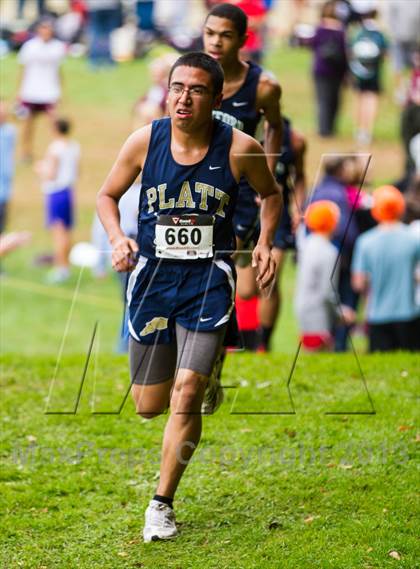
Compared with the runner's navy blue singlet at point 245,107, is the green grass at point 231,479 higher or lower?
lower

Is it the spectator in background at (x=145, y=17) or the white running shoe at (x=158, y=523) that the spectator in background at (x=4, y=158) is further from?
the white running shoe at (x=158, y=523)

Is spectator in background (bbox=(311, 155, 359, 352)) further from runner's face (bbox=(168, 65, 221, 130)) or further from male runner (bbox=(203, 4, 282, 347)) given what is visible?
runner's face (bbox=(168, 65, 221, 130))

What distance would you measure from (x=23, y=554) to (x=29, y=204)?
51.3ft

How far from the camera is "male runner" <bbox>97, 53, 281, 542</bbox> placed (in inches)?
246

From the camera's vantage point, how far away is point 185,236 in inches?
245

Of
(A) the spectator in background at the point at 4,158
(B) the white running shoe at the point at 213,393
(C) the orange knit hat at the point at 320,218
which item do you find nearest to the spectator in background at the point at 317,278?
(C) the orange knit hat at the point at 320,218

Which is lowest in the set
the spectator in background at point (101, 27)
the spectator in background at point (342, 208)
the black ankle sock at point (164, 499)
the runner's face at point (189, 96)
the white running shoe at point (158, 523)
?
the spectator in background at point (101, 27)

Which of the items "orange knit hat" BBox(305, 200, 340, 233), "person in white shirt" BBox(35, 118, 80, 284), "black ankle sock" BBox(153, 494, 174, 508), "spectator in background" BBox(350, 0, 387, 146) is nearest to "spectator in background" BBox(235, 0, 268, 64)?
"spectator in background" BBox(350, 0, 387, 146)

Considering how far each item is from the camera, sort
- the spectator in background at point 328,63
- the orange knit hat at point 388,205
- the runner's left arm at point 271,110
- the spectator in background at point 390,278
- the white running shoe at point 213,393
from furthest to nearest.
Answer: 1. the spectator in background at point 328,63
2. the spectator in background at point 390,278
3. the orange knit hat at point 388,205
4. the runner's left arm at point 271,110
5. the white running shoe at point 213,393

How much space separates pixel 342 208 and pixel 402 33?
432 inches

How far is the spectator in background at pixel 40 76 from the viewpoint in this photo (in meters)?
21.3

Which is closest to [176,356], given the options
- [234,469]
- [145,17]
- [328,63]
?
[234,469]

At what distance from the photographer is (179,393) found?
625 cm

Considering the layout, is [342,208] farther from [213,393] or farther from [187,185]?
[187,185]
